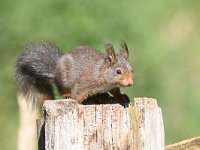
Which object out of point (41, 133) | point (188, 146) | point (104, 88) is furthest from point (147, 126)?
point (104, 88)

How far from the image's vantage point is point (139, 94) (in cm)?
850

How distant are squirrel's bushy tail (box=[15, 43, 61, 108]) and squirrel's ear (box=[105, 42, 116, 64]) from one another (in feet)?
0.99

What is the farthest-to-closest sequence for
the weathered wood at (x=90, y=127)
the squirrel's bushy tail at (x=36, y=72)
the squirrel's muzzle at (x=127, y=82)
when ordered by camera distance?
the squirrel's muzzle at (x=127, y=82)
the squirrel's bushy tail at (x=36, y=72)
the weathered wood at (x=90, y=127)

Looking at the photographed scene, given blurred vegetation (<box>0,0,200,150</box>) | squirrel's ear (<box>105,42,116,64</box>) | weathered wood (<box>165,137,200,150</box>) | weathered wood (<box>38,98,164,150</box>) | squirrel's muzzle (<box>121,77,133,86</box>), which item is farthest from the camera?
blurred vegetation (<box>0,0,200,150</box>)

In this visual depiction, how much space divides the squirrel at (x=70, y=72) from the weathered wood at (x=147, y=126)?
40.6 inches

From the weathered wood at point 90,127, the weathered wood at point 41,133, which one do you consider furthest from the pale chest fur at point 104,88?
the weathered wood at point 90,127

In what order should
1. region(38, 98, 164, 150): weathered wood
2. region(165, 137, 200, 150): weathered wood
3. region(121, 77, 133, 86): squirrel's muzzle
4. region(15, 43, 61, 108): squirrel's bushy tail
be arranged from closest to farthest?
region(38, 98, 164, 150): weathered wood
region(165, 137, 200, 150): weathered wood
region(15, 43, 61, 108): squirrel's bushy tail
region(121, 77, 133, 86): squirrel's muzzle

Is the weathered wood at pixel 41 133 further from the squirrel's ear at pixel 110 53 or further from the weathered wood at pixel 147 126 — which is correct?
the squirrel's ear at pixel 110 53

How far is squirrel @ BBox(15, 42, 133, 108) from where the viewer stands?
14.1 ft

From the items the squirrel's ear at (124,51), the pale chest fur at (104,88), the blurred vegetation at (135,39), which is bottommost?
the pale chest fur at (104,88)

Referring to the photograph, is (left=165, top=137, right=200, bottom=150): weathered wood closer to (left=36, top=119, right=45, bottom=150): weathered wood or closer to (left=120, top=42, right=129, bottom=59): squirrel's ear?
(left=36, top=119, right=45, bottom=150): weathered wood

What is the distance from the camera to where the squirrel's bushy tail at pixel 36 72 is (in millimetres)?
4219

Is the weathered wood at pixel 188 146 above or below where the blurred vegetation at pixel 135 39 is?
below

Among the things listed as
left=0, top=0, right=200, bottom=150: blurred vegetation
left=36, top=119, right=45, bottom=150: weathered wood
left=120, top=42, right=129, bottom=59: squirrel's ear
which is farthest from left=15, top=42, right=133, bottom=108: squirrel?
left=0, top=0, right=200, bottom=150: blurred vegetation
